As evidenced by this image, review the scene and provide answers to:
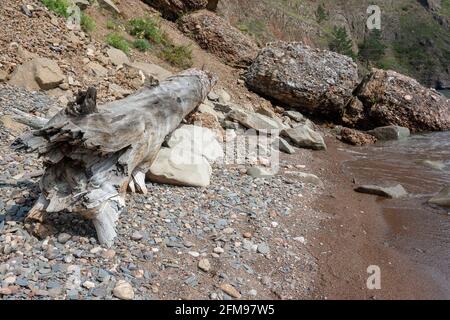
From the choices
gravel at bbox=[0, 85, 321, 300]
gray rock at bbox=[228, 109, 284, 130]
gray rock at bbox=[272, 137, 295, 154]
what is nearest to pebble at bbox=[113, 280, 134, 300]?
gravel at bbox=[0, 85, 321, 300]

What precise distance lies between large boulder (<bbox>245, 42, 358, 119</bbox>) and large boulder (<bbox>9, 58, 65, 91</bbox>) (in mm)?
5893

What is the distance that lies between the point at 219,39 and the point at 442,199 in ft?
28.6

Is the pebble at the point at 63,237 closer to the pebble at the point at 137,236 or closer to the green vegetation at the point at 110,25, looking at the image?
the pebble at the point at 137,236

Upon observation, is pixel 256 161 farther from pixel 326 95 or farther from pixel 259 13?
pixel 259 13

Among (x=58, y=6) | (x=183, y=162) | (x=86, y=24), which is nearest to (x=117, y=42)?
(x=86, y=24)

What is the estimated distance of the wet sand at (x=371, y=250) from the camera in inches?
127

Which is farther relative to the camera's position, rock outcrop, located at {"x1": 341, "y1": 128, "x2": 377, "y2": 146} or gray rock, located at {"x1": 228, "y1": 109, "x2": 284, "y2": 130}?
rock outcrop, located at {"x1": 341, "y1": 128, "x2": 377, "y2": 146}

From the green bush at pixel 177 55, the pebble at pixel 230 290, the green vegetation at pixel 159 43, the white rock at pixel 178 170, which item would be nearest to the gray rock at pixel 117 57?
the green vegetation at pixel 159 43

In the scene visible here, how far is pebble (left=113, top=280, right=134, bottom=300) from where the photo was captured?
2.66 m

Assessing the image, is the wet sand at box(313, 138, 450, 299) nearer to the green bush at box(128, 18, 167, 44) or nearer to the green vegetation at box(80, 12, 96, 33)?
the green vegetation at box(80, 12, 96, 33)

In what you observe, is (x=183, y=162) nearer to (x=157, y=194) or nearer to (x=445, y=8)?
(x=157, y=194)

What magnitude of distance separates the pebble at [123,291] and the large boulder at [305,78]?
27.9ft

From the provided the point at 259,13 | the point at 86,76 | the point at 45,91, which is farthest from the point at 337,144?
the point at 259,13

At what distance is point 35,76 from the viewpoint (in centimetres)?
617
